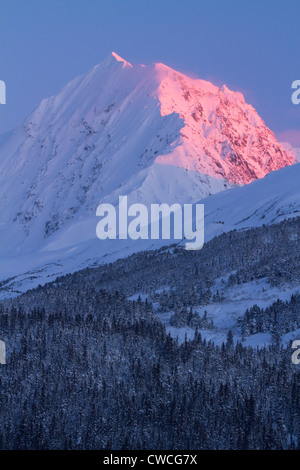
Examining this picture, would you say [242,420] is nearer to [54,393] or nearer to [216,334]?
[54,393]

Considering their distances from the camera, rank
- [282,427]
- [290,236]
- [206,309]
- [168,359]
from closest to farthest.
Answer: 1. [282,427]
2. [168,359]
3. [206,309]
4. [290,236]

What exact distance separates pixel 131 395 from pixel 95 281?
319 ft

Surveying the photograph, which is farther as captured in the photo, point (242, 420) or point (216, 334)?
point (216, 334)

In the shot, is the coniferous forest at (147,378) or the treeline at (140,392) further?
the coniferous forest at (147,378)

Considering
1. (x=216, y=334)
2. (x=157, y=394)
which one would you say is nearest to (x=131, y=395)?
(x=157, y=394)

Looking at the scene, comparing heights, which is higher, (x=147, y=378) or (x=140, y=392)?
(x=147, y=378)

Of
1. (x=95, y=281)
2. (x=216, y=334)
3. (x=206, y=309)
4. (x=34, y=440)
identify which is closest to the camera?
(x=34, y=440)

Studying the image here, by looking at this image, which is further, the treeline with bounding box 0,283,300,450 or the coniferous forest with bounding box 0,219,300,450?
the coniferous forest with bounding box 0,219,300,450

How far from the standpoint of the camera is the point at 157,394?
9050 cm

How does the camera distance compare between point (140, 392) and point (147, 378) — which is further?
point (147, 378)

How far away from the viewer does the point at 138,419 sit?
86.5m

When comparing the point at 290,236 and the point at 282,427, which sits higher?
the point at 290,236
